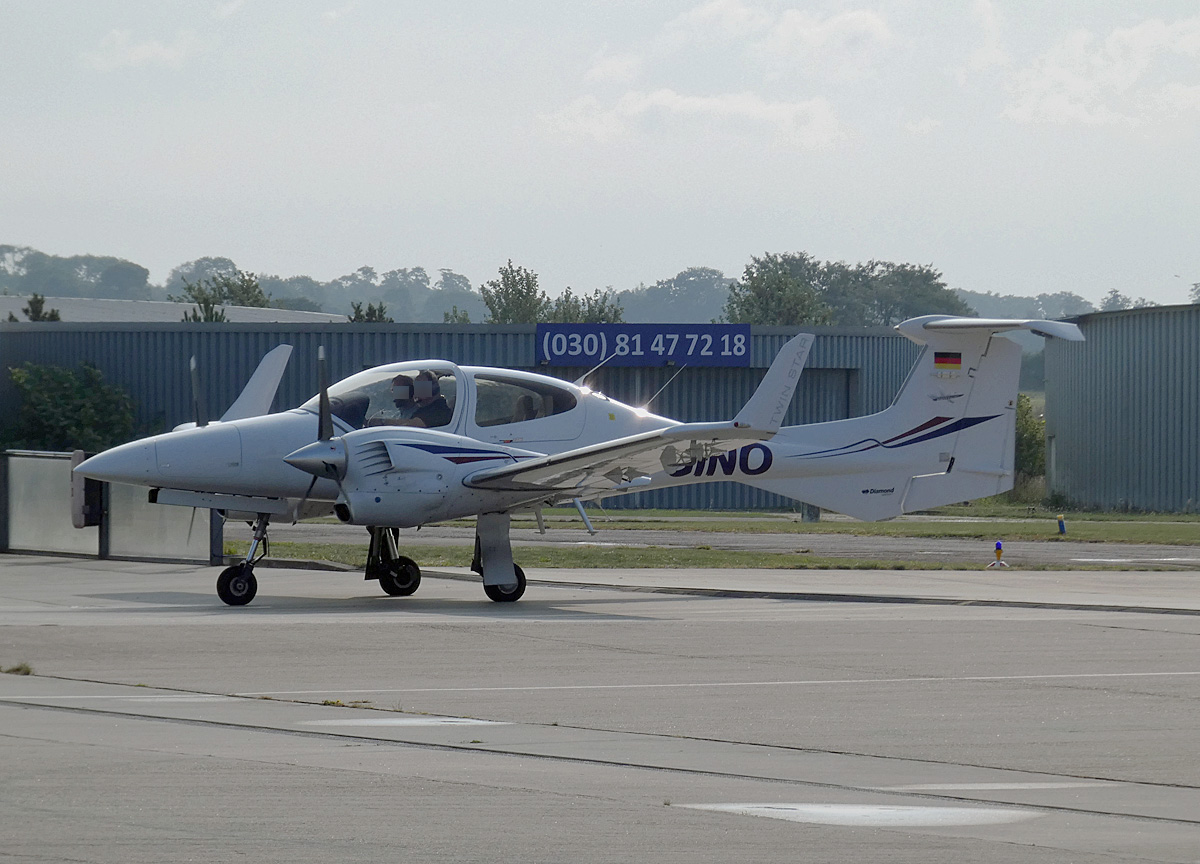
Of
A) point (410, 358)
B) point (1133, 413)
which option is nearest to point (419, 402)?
point (410, 358)

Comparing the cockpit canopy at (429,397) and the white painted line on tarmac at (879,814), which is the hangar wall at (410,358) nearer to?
the cockpit canopy at (429,397)

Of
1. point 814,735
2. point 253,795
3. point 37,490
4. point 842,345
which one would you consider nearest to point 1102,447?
point 842,345

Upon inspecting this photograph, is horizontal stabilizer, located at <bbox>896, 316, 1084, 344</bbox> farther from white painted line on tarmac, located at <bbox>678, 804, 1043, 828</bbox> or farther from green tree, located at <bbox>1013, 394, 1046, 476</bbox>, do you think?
green tree, located at <bbox>1013, 394, 1046, 476</bbox>

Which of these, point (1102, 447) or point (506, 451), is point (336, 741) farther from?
point (1102, 447)

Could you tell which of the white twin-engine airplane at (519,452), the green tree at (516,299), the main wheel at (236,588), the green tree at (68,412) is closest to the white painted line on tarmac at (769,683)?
the white twin-engine airplane at (519,452)

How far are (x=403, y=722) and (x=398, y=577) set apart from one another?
9367 millimetres

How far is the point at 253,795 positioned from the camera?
6.82 metres

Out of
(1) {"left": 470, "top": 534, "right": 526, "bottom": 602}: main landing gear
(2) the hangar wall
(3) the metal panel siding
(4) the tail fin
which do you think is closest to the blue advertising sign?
(2) the hangar wall

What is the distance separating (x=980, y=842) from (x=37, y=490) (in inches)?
877

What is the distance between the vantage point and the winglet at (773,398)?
626 inches

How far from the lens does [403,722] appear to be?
9.05m

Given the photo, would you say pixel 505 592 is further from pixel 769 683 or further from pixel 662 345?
pixel 662 345

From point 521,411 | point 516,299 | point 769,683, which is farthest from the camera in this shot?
point 516,299

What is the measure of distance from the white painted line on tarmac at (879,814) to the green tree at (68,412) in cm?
3918
